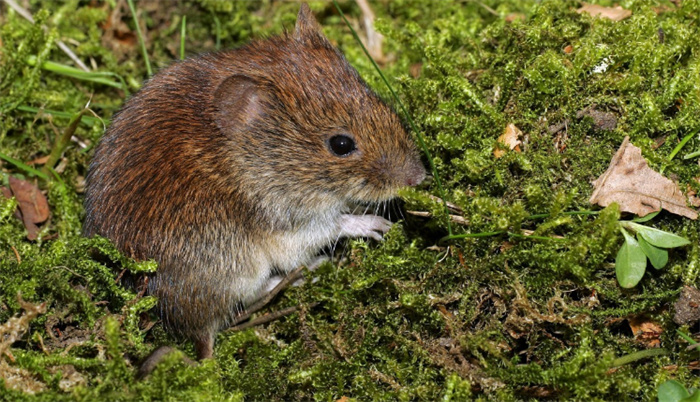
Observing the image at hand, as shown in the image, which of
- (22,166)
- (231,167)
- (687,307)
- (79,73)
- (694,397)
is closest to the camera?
(694,397)

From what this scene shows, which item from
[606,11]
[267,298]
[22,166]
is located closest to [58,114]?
[22,166]

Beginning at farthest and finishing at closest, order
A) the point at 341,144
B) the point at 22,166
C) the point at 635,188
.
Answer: the point at 22,166
the point at 341,144
the point at 635,188

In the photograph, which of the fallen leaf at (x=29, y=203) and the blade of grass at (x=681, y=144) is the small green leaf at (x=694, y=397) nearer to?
the blade of grass at (x=681, y=144)

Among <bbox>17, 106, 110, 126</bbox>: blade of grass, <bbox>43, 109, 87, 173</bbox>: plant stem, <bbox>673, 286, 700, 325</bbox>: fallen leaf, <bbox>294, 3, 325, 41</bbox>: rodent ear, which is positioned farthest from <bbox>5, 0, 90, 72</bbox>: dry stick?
<bbox>673, 286, 700, 325</bbox>: fallen leaf

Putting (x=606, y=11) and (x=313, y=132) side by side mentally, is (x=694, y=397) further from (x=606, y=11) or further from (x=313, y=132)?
(x=606, y=11)

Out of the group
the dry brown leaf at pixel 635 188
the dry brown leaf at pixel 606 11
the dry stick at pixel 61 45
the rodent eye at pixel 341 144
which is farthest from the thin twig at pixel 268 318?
the dry stick at pixel 61 45
